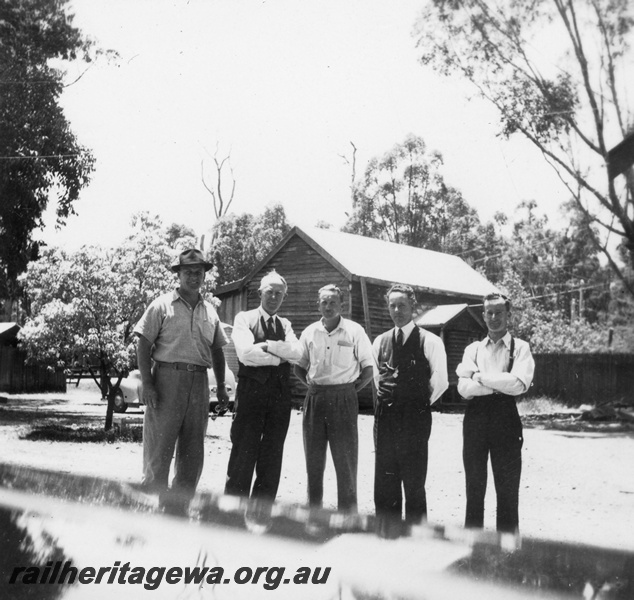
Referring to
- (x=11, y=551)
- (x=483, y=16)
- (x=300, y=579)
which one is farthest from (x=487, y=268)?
(x=11, y=551)

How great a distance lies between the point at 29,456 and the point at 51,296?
5.48ft

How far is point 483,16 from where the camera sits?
4.22m

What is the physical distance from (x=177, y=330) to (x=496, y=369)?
1842mm

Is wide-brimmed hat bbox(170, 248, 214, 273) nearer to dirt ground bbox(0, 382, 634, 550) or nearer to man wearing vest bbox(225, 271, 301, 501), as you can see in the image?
man wearing vest bbox(225, 271, 301, 501)

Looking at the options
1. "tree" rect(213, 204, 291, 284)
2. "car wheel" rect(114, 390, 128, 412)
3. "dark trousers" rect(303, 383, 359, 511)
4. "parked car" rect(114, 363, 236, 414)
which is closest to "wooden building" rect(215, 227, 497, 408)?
"tree" rect(213, 204, 291, 284)

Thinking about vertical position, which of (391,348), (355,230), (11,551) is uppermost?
(355,230)

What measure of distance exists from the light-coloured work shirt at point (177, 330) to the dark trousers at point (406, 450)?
3.75 feet

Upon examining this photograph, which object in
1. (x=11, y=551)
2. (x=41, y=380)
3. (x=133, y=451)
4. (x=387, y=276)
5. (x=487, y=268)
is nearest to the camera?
(x=11, y=551)

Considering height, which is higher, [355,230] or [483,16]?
[483,16]

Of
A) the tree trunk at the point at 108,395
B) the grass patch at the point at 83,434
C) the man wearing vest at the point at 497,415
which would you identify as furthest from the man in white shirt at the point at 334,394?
the tree trunk at the point at 108,395

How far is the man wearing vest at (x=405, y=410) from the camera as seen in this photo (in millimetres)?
3562

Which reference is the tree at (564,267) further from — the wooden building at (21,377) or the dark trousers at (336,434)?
the wooden building at (21,377)

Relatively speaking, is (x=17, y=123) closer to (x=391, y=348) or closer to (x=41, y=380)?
(x=391, y=348)

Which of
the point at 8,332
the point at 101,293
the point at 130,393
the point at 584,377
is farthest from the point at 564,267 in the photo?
the point at 8,332
